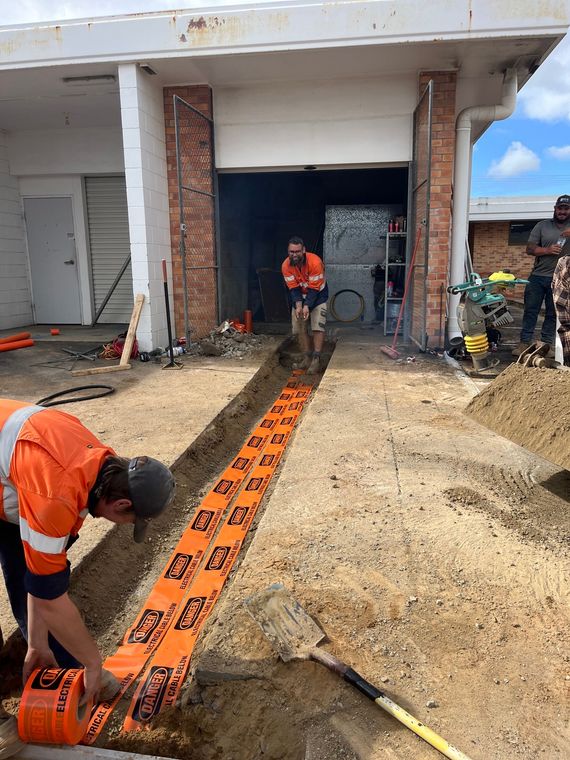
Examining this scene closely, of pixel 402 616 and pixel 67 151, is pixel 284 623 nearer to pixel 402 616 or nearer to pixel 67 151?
pixel 402 616

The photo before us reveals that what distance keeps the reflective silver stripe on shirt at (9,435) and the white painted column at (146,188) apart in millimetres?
5731

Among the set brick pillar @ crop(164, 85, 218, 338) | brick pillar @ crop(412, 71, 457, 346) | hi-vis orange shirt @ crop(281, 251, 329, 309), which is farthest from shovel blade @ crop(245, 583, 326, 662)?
brick pillar @ crop(164, 85, 218, 338)

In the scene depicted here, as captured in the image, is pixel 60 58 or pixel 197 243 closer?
pixel 60 58

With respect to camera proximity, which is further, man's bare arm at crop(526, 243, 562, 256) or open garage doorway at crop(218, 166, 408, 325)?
open garage doorway at crop(218, 166, 408, 325)

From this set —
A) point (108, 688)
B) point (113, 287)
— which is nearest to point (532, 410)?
point (108, 688)

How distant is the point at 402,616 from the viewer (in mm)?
2416

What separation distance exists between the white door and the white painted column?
2999 mm

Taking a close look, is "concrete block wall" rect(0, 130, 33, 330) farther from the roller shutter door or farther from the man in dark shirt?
the man in dark shirt

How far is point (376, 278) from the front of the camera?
11.1 m

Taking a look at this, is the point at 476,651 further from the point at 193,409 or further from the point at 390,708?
the point at 193,409

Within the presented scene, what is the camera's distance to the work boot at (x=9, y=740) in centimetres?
191

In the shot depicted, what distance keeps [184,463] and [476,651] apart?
2.64 m

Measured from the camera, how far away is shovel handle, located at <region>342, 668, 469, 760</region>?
180 cm

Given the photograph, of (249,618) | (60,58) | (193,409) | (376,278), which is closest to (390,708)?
(249,618)
